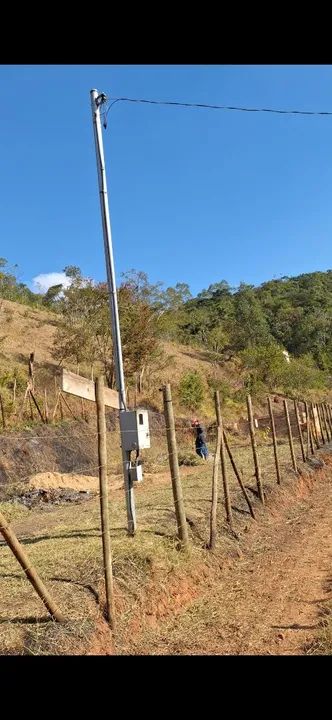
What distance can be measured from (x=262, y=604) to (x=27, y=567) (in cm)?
273

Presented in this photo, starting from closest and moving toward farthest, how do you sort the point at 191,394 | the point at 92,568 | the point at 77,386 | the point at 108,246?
the point at 92,568 → the point at 77,386 → the point at 108,246 → the point at 191,394

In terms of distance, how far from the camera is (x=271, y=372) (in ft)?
129

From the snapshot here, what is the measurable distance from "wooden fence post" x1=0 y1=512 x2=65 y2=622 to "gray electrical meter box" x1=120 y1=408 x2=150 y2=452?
115 inches

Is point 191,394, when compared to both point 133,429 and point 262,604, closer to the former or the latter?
point 133,429

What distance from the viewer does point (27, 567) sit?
418cm

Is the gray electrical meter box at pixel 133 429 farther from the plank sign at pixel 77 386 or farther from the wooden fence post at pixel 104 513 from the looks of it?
the wooden fence post at pixel 104 513

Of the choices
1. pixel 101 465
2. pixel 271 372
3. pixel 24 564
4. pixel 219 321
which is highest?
pixel 219 321

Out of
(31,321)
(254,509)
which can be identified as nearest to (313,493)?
(254,509)

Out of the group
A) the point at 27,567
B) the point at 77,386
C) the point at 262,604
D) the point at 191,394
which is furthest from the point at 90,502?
the point at 191,394

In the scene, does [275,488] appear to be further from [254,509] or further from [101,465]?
[101,465]

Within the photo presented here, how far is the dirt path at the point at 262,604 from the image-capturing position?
16.2ft

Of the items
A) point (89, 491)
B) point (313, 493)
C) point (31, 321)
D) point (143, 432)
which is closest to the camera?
point (143, 432)

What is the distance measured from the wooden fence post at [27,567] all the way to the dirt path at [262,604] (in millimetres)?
942
